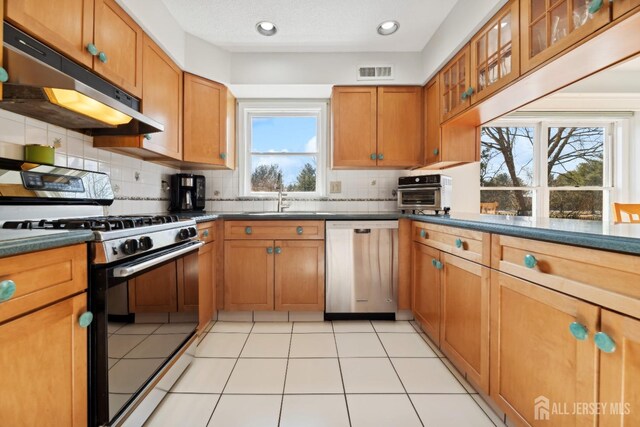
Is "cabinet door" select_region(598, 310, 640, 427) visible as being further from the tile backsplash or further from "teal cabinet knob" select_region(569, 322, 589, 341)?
the tile backsplash

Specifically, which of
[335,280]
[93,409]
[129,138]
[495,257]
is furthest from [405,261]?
[129,138]

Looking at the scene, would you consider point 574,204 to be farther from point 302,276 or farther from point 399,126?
point 302,276

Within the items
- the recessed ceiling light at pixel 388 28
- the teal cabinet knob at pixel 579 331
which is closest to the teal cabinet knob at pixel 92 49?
the recessed ceiling light at pixel 388 28

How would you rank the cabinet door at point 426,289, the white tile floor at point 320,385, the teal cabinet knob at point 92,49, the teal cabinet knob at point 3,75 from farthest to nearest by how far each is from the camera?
the cabinet door at point 426,289, the teal cabinet knob at point 92,49, the white tile floor at point 320,385, the teal cabinet knob at point 3,75

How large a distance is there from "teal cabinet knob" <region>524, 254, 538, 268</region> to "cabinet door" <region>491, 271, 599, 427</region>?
0.08 m

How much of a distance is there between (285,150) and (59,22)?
80.8 inches

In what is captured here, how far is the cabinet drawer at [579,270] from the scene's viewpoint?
0.74 metres

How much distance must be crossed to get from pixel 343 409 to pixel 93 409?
1042 mm

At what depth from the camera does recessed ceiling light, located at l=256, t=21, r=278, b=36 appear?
2.26m

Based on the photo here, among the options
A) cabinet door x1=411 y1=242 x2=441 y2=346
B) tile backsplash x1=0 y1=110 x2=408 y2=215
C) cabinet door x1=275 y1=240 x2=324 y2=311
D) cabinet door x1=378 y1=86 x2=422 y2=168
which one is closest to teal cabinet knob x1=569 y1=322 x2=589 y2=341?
cabinet door x1=411 y1=242 x2=441 y2=346

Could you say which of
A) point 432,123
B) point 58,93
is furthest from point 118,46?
point 432,123

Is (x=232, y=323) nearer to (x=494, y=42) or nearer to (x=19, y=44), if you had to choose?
(x=19, y=44)

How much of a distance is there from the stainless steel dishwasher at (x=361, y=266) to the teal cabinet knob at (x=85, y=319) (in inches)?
66.1

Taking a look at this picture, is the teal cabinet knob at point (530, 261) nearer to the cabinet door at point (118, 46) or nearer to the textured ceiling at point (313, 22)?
the textured ceiling at point (313, 22)
